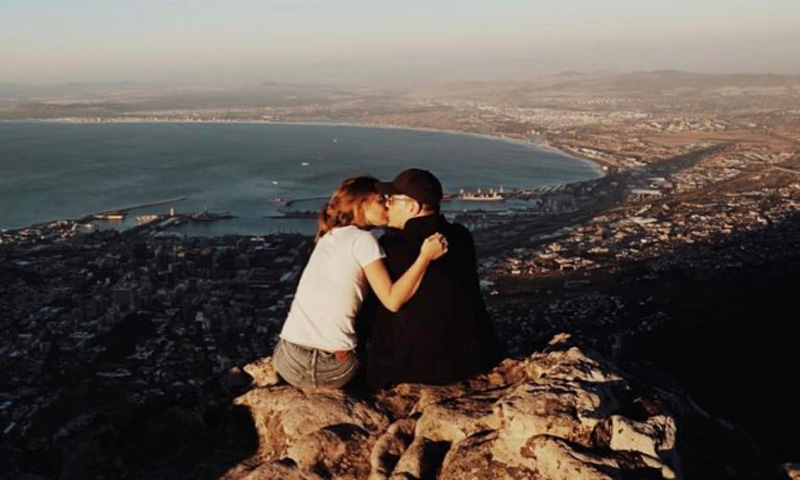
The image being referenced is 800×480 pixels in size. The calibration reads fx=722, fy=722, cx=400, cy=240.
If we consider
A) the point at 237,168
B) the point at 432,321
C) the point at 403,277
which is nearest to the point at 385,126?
the point at 237,168

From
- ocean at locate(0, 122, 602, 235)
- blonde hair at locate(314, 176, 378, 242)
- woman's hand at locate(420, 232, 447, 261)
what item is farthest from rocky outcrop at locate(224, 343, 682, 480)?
ocean at locate(0, 122, 602, 235)

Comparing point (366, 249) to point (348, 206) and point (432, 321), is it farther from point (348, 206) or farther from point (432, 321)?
point (432, 321)

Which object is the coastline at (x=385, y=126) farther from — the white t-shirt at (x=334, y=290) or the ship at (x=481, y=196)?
the white t-shirt at (x=334, y=290)

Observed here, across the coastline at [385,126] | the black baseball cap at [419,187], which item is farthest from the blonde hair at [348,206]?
the coastline at [385,126]

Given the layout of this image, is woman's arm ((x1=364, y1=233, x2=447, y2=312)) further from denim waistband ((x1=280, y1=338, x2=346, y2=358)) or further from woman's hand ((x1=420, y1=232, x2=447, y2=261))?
denim waistband ((x1=280, y1=338, x2=346, y2=358))

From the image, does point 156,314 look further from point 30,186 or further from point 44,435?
point 30,186
